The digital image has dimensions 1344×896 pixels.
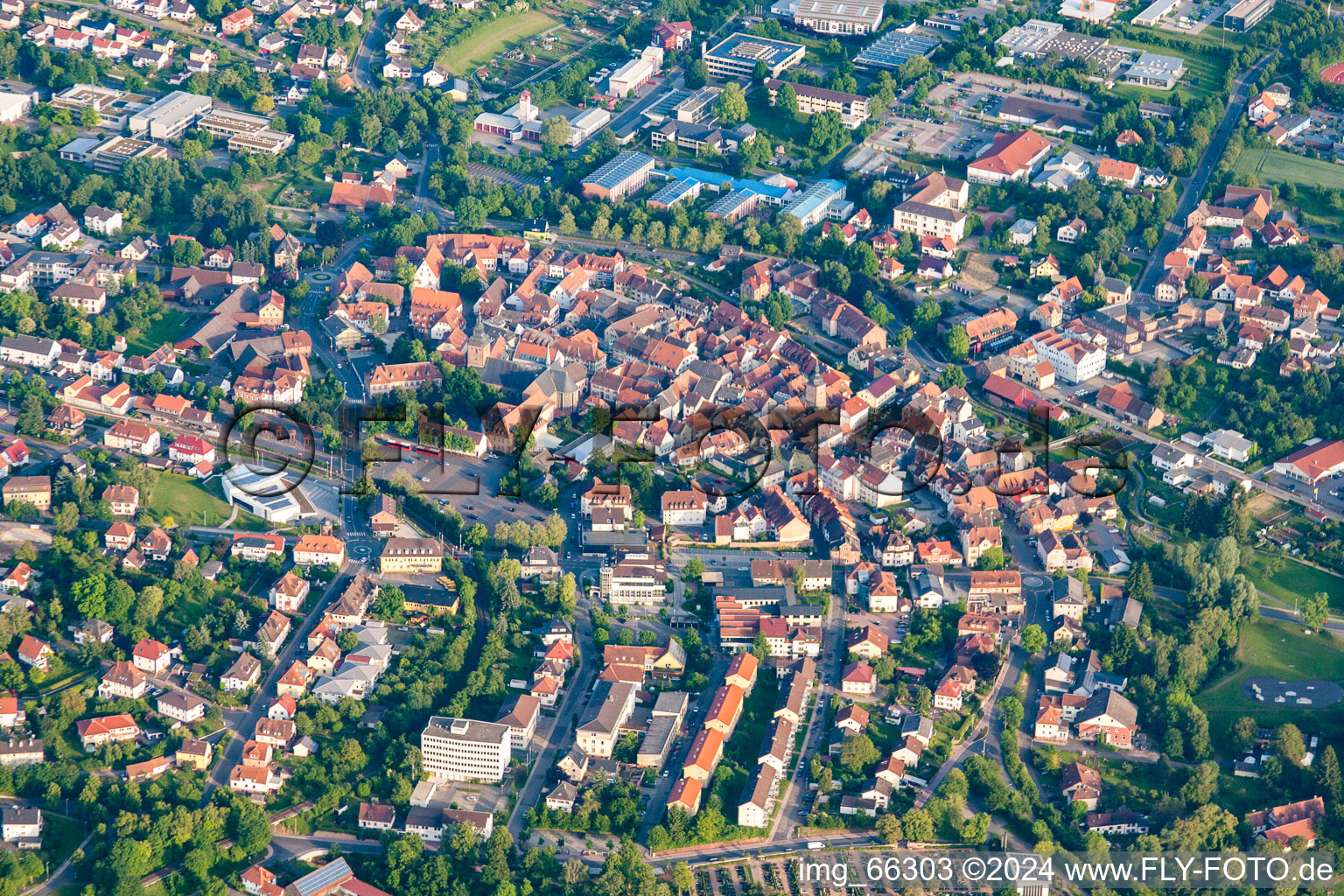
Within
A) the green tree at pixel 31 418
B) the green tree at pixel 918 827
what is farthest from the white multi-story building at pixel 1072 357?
the green tree at pixel 31 418

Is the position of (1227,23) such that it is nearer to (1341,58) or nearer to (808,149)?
(1341,58)

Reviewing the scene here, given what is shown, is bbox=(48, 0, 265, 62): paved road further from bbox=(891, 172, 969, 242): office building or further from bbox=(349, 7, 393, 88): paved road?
bbox=(891, 172, 969, 242): office building

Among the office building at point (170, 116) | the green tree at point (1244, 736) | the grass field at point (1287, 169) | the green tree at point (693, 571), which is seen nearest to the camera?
the green tree at point (1244, 736)

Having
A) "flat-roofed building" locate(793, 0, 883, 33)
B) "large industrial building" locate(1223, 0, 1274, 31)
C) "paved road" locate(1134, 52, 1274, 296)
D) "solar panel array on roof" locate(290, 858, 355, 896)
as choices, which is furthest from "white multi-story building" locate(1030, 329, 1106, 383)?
"solar panel array on roof" locate(290, 858, 355, 896)

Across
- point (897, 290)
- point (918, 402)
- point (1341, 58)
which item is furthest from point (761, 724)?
point (1341, 58)

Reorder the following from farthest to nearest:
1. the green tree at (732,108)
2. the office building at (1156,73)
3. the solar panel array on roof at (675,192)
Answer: the office building at (1156,73)
the green tree at (732,108)
the solar panel array on roof at (675,192)

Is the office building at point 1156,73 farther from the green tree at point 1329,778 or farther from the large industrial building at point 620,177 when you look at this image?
the green tree at point 1329,778
